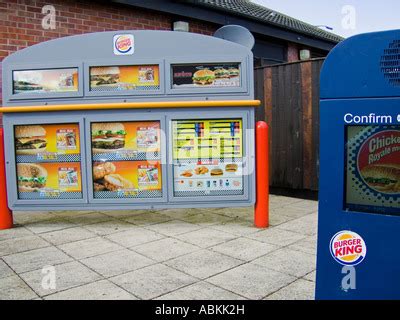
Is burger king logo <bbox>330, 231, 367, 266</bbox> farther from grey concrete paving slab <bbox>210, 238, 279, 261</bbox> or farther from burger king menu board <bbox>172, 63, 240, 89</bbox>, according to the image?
burger king menu board <bbox>172, 63, 240, 89</bbox>

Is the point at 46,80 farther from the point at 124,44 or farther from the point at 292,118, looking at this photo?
the point at 292,118

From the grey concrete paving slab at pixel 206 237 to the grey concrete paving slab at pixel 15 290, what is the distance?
1667 millimetres

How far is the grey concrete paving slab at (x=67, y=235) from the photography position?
421 centimetres

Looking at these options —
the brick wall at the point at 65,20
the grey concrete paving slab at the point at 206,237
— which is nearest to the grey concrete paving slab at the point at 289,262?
the grey concrete paving slab at the point at 206,237

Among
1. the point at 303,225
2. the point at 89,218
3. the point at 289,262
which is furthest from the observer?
the point at 89,218

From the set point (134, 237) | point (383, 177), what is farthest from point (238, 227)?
point (383, 177)

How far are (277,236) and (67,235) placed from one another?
2390 millimetres

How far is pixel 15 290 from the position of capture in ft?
9.68

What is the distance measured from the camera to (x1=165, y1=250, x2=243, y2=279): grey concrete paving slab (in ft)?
10.7

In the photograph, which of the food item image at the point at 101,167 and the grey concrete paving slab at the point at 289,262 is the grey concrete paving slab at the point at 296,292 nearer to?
the grey concrete paving slab at the point at 289,262

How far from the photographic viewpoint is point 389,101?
1.74 m
